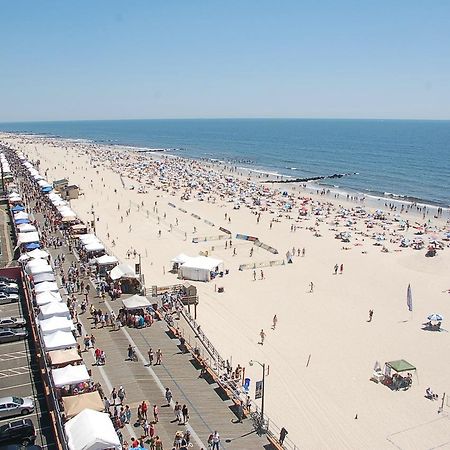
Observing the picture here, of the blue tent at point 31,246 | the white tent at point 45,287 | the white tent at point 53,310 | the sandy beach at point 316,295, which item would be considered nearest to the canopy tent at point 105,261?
the sandy beach at point 316,295

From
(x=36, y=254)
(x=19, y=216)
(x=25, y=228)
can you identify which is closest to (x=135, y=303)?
(x=36, y=254)

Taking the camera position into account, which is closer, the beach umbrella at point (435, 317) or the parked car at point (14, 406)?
the parked car at point (14, 406)

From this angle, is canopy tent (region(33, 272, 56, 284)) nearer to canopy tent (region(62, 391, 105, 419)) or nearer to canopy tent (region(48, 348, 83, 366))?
canopy tent (region(48, 348, 83, 366))

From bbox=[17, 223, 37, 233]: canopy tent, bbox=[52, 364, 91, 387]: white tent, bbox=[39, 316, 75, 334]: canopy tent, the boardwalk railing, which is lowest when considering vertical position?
the boardwalk railing

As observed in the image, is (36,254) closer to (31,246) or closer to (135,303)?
(31,246)

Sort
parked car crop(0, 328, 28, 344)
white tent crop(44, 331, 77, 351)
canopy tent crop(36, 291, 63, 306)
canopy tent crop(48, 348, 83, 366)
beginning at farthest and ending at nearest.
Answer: canopy tent crop(36, 291, 63, 306) < parked car crop(0, 328, 28, 344) < white tent crop(44, 331, 77, 351) < canopy tent crop(48, 348, 83, 366)

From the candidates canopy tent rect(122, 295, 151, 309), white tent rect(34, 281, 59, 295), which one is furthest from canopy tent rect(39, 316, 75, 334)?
white tent rect(34, 281, 59, 295)

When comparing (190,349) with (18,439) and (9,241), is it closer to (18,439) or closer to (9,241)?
(18,439)

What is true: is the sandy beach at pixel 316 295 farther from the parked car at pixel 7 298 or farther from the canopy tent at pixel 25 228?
the parked car at pixel 7 298
